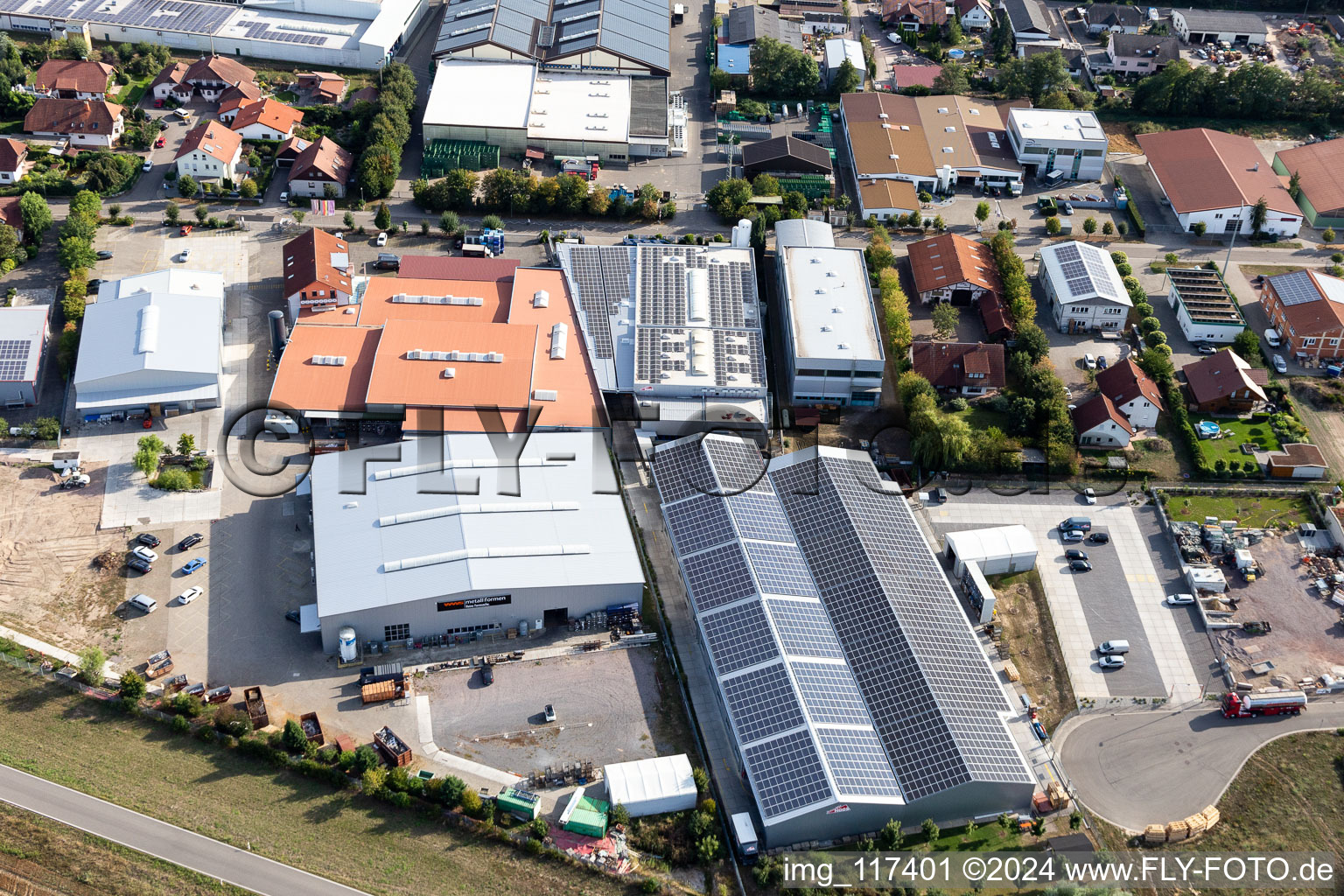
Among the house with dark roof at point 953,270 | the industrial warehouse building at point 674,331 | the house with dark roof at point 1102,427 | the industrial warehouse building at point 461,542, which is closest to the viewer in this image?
the industrial warehouse building at point 461,542

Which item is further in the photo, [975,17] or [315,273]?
[975,17]

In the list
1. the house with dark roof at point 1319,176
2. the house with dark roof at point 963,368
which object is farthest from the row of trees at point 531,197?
the house with dark roof at point 1319,176

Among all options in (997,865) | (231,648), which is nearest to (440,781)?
(231,648)

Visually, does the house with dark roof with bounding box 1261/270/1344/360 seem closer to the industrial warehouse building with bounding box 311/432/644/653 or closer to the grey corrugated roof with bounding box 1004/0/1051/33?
the grey corrugated roof with bounding box 1004/0/1051/33

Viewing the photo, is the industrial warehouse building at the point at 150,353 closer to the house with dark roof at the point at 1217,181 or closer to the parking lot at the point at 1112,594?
the parking lot at the point at 1112,594

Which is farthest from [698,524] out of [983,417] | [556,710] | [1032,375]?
[1032,375]

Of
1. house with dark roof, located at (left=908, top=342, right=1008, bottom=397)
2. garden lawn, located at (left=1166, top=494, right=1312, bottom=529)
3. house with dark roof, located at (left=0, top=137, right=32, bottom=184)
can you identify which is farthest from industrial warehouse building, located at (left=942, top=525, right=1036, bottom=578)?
house with dark roof, located at (left=0, top=137, right=32, bottom=184)

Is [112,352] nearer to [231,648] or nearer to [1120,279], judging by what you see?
[231,648]

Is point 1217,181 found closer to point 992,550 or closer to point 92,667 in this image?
point 992,550
